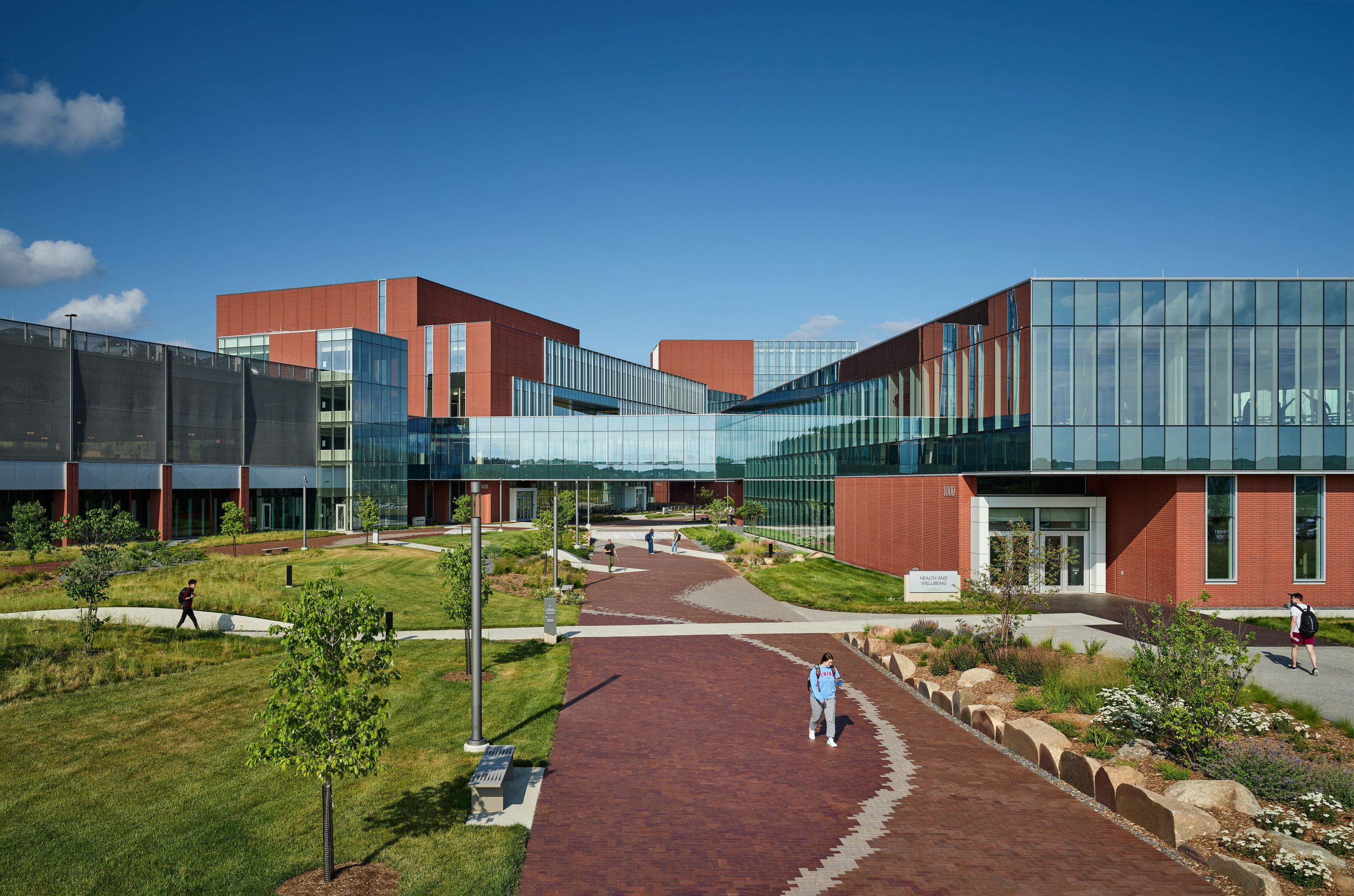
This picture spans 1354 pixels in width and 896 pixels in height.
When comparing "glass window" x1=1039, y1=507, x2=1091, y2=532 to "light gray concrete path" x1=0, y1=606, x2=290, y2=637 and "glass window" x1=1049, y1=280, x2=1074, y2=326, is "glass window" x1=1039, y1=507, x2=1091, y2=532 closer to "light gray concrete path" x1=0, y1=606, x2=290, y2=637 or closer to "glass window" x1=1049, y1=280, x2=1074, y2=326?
"glass window" x1=1049, y1=280, x2=1074, y2=326

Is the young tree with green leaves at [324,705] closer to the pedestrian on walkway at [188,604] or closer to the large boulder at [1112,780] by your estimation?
the large boulder at [1112,780]

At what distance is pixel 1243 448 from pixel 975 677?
17408mm

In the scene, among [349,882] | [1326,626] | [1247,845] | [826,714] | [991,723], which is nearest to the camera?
[349,882]

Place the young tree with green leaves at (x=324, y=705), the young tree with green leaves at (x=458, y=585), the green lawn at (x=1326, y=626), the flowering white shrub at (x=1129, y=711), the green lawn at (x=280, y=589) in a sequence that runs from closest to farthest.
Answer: the young tree with green leaves at (x=324, y=705)
the flowering white shrub at (x=1129, y=711)
the young tree with green leaves at (x=458, y=585)
the green lawn at (x=1326, y=626)
the green lawn at (x=280, y=589)

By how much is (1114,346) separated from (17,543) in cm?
4452

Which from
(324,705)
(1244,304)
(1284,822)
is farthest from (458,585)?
(1244,304)

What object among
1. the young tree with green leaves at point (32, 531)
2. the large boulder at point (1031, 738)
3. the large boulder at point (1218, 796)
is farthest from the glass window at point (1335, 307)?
the young tree with green leaves at point (32, 531)

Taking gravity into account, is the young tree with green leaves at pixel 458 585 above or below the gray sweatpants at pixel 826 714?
above

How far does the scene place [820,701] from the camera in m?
13.2

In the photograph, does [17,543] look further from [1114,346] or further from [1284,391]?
[1284,391]

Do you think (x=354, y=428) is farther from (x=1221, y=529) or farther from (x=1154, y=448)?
(x=1221, y=529)

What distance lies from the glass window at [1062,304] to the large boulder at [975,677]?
15.8 m

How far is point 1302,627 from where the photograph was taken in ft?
57.3

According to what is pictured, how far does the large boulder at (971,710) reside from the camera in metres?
14.1
